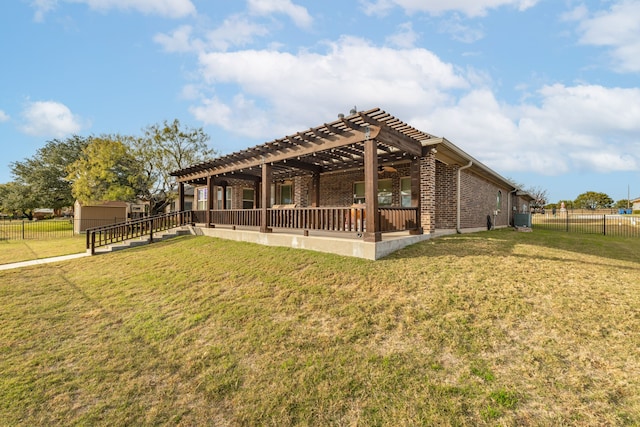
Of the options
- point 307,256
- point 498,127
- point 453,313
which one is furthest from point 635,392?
point 498,127

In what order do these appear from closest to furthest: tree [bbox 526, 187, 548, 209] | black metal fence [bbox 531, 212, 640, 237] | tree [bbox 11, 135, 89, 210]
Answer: black metal fence [bbox 531, 212, 640, 237] → tree [bbox 11, 135, 89, 210] → tree [bbox 526, 187, 548, 209]

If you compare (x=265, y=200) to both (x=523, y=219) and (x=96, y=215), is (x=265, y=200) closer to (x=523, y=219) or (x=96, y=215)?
(x=523, y=219)

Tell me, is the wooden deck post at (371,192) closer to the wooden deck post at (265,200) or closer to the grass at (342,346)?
the grass at (342,346)

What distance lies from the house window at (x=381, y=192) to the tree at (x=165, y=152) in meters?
13.7

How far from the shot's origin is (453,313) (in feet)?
12.3

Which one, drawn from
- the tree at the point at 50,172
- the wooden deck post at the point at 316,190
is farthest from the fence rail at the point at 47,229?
the wooden deck post at the point at 316,190

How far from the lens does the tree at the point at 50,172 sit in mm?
27453

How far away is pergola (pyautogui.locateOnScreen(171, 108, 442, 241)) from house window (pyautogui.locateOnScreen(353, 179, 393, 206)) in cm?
113

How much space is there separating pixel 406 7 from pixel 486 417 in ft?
30.8

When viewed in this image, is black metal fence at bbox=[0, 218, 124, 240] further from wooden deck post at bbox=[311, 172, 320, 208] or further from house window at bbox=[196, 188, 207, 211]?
wooden deck post at bbox=[311, 172, 320, 208]

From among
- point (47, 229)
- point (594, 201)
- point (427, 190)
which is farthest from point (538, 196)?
point (47, 229)

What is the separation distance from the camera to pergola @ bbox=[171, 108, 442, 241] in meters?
6.22

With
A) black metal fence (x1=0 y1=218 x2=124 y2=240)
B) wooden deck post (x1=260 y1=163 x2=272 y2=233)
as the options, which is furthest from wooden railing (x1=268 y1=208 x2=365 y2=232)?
black metal fence (x1=0 y1=218 x2=124 y2=240)

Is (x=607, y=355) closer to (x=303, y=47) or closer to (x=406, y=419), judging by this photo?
(x=406, y=419)
